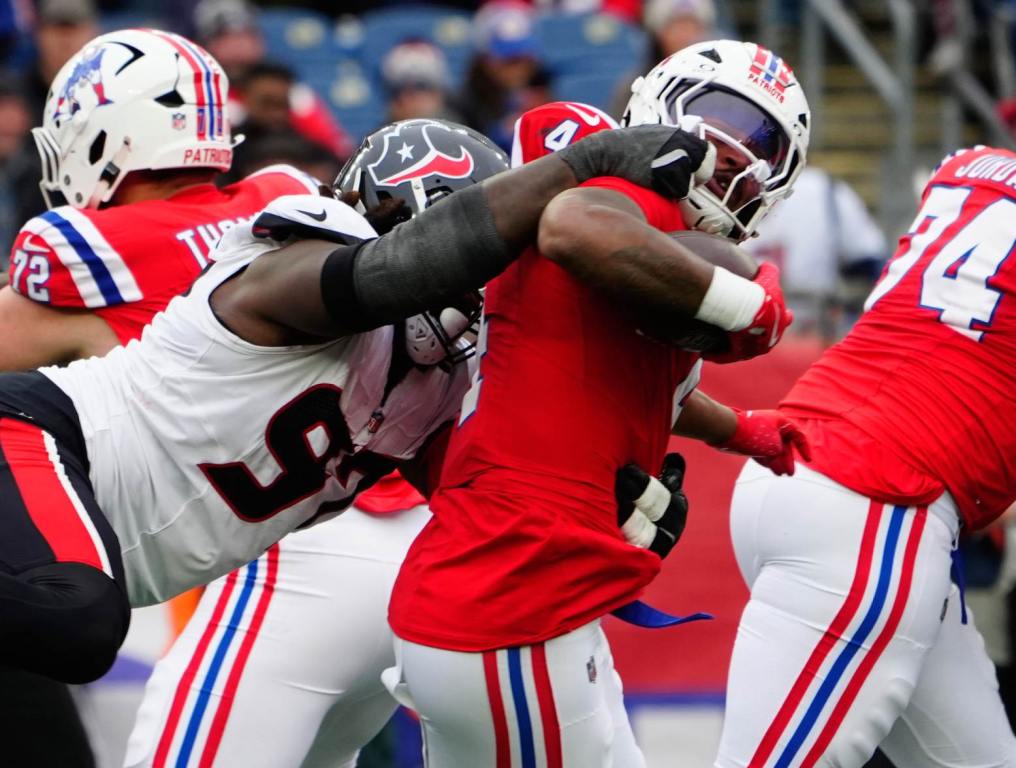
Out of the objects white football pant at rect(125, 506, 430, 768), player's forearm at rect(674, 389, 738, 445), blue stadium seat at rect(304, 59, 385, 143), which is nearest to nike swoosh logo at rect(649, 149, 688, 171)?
player's forearm at rect(674, 389, 738, 445)

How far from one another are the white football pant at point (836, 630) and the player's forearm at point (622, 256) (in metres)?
1.22

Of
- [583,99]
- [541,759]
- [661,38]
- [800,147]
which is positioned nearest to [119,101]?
[800,147]

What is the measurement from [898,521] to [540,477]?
4.00 ft

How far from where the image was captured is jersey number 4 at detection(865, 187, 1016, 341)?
3.95 metres

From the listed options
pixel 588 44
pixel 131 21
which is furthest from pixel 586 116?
pixel 131 21

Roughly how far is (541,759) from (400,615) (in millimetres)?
371

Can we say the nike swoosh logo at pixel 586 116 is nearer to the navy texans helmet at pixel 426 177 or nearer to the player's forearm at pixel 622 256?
the navy texans helmet at pixel 426 177

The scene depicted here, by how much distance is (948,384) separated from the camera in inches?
156

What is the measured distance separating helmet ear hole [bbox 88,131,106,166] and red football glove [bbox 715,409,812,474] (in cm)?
164

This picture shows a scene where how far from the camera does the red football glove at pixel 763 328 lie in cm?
289

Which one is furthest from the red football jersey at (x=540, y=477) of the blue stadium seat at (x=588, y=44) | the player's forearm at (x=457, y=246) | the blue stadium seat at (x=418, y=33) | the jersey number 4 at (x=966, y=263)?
the blue stadium seat at (x=418, y=33)

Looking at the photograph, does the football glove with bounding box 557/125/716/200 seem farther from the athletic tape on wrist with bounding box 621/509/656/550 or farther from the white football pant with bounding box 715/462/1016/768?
the white football pant with bounding box 715/462/1016/768

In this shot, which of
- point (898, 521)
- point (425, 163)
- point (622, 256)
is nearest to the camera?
point (622, 256)

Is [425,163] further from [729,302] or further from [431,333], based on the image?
[729,302]
